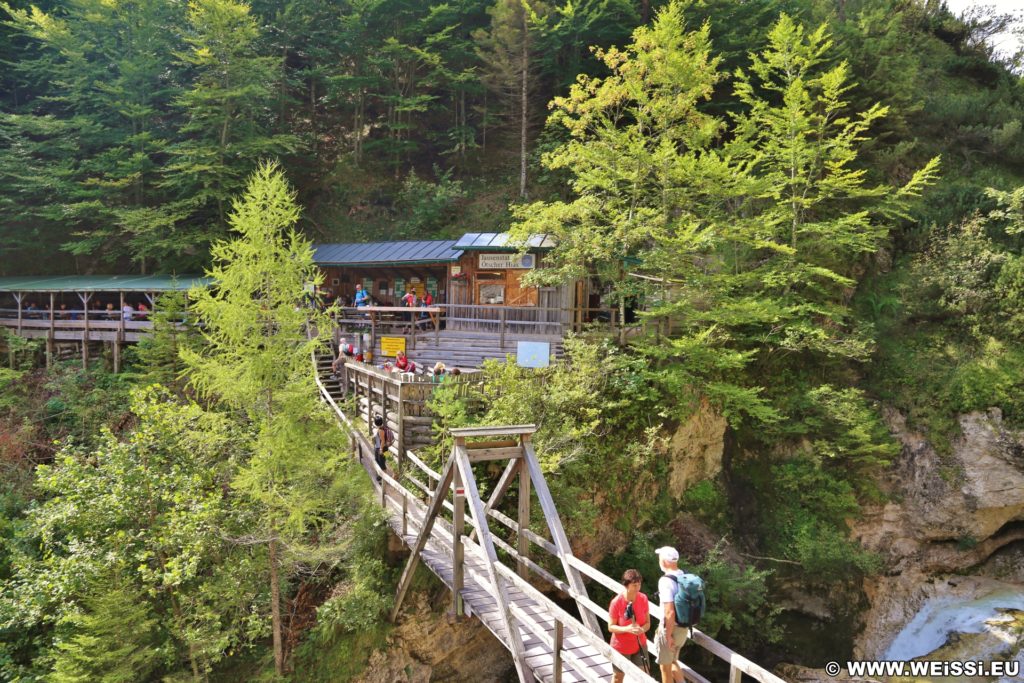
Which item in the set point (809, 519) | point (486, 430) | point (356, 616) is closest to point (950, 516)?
point (809, 519)

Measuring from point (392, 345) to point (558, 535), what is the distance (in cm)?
1153

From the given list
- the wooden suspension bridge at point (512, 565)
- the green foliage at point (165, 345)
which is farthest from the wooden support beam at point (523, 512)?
the green foliage at point (165, 345)

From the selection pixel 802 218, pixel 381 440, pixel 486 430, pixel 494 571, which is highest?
pixel 802 218

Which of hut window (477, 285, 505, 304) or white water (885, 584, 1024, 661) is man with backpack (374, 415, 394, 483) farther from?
white water (885, 584, 1024, 661)

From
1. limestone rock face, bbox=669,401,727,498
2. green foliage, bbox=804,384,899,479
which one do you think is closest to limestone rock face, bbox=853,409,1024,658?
green foliage, bbox=804,384,899,479

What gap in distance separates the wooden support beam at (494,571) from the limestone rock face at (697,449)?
7.81 metres

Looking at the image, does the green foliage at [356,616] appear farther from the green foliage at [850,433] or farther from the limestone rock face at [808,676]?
the green foliage at [850,433]

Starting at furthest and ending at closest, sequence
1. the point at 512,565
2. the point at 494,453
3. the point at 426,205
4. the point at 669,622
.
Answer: the point at 426,205
the point at 512,565
the point at 494,453
the point at 669,622

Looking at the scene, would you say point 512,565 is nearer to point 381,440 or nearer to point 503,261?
point 381,440

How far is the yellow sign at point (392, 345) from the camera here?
701 inches

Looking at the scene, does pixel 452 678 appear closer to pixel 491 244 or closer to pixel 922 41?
pixel 491 244

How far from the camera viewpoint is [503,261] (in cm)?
1931

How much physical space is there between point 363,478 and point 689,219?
10685 millimetres

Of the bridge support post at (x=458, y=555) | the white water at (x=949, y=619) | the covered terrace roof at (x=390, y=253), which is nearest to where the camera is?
the bridge support post at (x=458, y=555)
